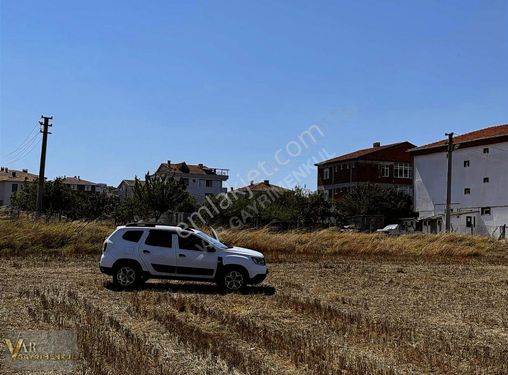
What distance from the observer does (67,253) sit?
27094 millimetres

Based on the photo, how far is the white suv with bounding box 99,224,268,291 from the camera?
52.2 feet

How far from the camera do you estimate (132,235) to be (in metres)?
16.2

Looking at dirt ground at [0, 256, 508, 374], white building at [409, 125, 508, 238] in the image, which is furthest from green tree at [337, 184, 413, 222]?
dirt ground at [0, 256, 508, 374]

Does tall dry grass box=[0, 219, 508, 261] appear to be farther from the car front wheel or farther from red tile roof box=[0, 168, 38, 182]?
red tile roof box=[0, 168, 38, 182]

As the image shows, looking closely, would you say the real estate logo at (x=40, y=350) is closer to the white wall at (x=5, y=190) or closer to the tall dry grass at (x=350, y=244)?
the tall dry grass at (x=350, y=244)

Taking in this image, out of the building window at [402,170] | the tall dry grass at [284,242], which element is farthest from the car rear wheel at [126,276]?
the building window at [402,170]

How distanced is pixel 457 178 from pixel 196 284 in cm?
5057

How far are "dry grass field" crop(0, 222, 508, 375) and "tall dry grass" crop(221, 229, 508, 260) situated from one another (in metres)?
8.63

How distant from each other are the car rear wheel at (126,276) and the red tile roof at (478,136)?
49.3 meters

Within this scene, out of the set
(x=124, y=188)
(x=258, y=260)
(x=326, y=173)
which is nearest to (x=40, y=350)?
(x=258, y=260)

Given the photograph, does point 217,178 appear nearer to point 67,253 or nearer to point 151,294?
point 67,253

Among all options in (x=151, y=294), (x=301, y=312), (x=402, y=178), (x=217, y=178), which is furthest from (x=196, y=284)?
(x=217, y=178)

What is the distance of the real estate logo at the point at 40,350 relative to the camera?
24.4ft

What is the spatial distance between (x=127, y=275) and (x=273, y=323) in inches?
242
